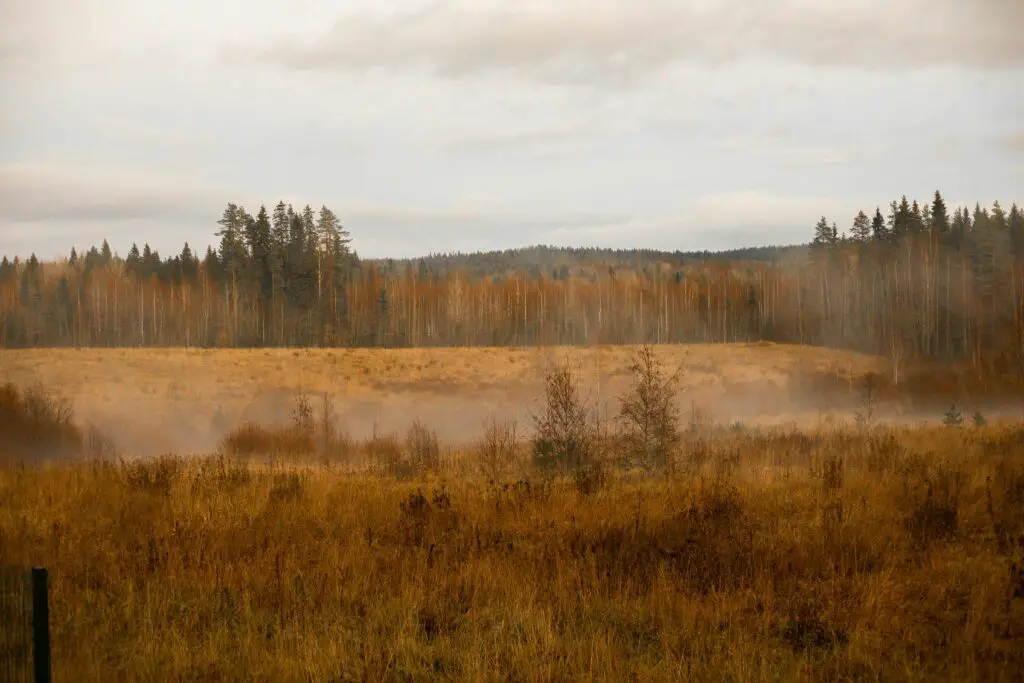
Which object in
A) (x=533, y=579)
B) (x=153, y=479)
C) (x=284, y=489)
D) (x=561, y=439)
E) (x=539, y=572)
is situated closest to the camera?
(x=533, y=579)

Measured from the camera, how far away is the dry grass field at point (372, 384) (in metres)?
31.4

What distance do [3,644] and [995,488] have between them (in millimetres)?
11541

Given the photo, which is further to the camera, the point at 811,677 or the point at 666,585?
the point at 666,585

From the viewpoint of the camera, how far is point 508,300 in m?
86.0

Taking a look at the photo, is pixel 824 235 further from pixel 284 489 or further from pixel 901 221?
pixel 284 489

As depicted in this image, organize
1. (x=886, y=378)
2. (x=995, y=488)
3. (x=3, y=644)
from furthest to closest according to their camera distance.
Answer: (x=886, y=378) → (x=995, y=488) → (x=3, y=644)

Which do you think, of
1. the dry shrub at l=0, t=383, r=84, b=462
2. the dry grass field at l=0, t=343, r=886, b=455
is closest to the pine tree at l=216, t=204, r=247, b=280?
the dry grass field at l=0, t=343, r=886, b=455

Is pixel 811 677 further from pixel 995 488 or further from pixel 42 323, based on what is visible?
pixel 42 323

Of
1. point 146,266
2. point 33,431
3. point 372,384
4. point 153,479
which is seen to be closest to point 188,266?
point 146,266

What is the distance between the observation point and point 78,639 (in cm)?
Answer: 573

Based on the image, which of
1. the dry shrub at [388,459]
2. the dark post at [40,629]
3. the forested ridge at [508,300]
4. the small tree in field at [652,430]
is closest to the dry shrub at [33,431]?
the dry shrub at [388,459]

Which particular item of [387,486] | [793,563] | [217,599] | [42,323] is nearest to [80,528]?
[217,599]

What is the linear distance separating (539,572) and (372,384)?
34558 mm

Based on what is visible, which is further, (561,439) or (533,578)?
(561,439)
